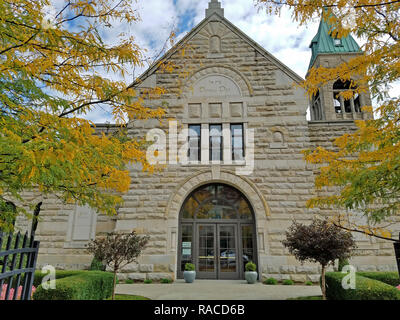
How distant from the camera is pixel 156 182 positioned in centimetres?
1302

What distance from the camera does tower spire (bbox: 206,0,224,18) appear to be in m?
15.0

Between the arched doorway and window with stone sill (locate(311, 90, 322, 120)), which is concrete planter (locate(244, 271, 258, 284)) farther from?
window with stone sill (locate(311, 90, 322, 120))

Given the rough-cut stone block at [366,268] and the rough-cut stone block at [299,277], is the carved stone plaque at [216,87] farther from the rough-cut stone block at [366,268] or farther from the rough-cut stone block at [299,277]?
the rough-cut stone block at [366,268]

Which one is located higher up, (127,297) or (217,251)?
(217,251)

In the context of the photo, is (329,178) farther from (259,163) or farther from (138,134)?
(138,134)

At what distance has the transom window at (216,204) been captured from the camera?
520 inches

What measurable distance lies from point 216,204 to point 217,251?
214cm

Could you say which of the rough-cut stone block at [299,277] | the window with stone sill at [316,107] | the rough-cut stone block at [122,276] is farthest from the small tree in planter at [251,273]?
the window with stone sill at [316,107]

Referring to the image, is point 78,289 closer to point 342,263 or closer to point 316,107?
point 342,263

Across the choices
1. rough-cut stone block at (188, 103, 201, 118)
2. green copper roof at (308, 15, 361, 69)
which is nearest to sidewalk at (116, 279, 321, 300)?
rough-cut stone block at (188, 103, 201, 118)

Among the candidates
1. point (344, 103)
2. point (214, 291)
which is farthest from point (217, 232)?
point (344, 103)

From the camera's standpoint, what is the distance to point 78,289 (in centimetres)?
652

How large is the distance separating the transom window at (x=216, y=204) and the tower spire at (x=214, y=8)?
9271 millimetres
